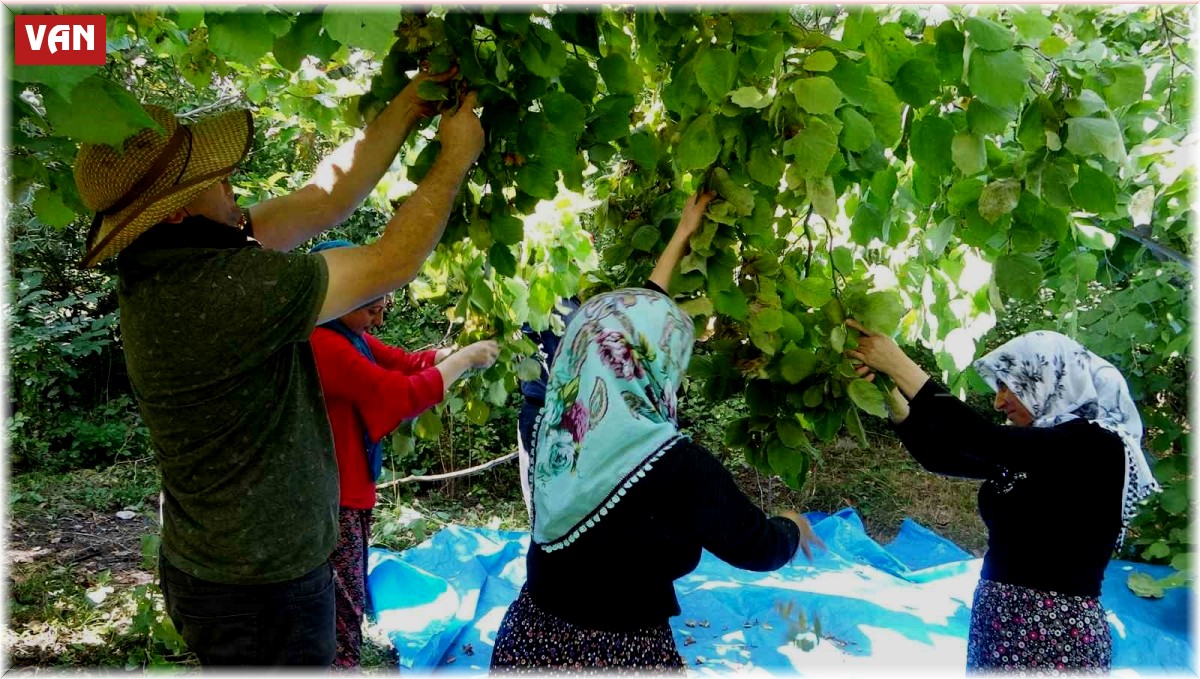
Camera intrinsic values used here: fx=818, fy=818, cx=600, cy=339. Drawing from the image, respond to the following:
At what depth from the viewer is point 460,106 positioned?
1589 mm

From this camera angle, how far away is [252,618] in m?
1.69

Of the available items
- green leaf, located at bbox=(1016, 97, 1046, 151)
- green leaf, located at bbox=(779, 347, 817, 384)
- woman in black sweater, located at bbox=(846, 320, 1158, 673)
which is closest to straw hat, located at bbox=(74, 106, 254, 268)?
green leaf, located at bbox=(779, 347, 817, 384)

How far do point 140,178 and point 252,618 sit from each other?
906mm

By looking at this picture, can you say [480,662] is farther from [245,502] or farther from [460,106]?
[460,106]

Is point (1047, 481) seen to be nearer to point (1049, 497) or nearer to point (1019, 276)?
point (1049, 497)

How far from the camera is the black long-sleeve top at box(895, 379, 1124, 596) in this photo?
7.33 ft

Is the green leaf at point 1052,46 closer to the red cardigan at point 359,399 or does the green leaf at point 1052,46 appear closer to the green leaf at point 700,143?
the green leaf at point 700,143

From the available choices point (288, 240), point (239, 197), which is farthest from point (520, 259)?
point (239, 197)

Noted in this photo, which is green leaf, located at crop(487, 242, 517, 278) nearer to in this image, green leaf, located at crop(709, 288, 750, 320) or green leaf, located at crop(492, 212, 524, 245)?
green leaf, located at crop(492, 212, 524, 245)

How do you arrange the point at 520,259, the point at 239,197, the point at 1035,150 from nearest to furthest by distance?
the point at 1035,150, the point at 520,259, the point at 239,197

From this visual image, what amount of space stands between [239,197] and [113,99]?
240 centimetres

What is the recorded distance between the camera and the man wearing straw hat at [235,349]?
1.48m

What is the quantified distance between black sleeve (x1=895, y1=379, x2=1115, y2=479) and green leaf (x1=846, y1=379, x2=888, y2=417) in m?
0.43

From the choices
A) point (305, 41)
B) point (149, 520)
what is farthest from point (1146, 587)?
point (149, 520)
